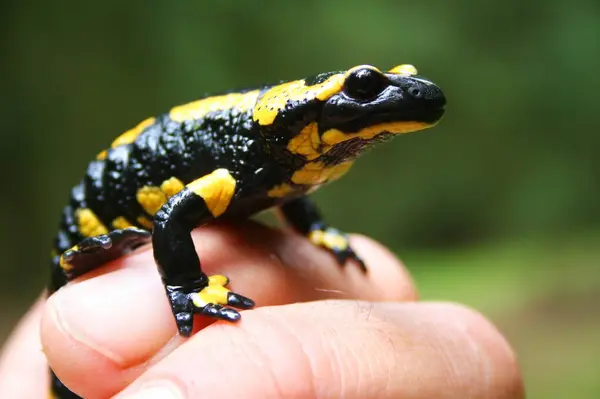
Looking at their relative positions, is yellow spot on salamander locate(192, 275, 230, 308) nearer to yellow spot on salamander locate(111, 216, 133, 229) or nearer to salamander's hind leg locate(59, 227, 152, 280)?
salamander's hind leg locate(59, 227, 152, 280)

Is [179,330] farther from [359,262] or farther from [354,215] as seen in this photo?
[354,215]

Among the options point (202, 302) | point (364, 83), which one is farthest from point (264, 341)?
point (364, 83)

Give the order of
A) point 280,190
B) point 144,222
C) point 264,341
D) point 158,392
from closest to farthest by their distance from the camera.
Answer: point 158,392 → point 264,341 → point 280,190 → point 144,222

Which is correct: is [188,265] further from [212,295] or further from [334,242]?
[334,242]

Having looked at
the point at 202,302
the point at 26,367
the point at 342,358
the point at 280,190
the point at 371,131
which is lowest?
the point at 26,367

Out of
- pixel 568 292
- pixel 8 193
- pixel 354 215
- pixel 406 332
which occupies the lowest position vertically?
pixel 568 292

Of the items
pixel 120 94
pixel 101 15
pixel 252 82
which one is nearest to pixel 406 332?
pixel 252 82

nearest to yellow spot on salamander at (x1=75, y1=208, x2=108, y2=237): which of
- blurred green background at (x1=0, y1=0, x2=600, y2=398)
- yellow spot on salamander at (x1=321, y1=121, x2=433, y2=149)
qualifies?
yellow spot on salamander at (x1=321, y1=121, x2=433, y2=149)
